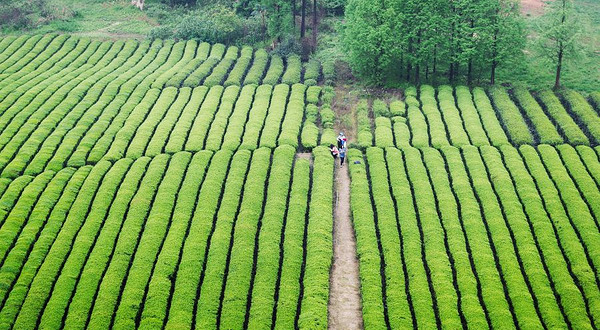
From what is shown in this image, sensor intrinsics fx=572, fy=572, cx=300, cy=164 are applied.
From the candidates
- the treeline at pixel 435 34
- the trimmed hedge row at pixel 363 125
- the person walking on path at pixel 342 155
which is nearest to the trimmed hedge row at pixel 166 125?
the person walking on path at pixel 342 155

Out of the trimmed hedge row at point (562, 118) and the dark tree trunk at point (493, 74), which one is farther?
the dark tree trunk at point (493, 74)

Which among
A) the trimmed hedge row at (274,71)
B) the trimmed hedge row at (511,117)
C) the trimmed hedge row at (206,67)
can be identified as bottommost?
the trimmed hedge row at (511,117)

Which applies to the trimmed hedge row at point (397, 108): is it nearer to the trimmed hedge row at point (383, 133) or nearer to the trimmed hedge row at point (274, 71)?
the trimmed hedge row at point (383, 133)

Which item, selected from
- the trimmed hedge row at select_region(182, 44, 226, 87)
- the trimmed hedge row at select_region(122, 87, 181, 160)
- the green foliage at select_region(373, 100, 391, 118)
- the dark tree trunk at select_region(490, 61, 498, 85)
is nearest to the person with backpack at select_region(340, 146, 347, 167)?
the green foliage at select_region(373, 100, 391, 118)

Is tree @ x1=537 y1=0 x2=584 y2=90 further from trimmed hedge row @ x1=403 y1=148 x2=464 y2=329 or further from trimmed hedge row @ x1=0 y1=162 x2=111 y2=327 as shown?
trimmed hedge row @ x1=0 y1=162 x2=111 y2=327

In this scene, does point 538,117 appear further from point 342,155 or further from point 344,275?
point 344,275

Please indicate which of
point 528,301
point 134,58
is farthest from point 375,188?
point 134,58

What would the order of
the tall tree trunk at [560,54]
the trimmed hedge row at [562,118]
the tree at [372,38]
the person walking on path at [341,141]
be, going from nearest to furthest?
the person walking on path at [341,141] < the trimmed hedge row at [562,118] < the tall tree trunk at [560,54] < the tree at [372,38]

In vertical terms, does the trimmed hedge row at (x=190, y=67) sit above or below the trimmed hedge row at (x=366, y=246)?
above
